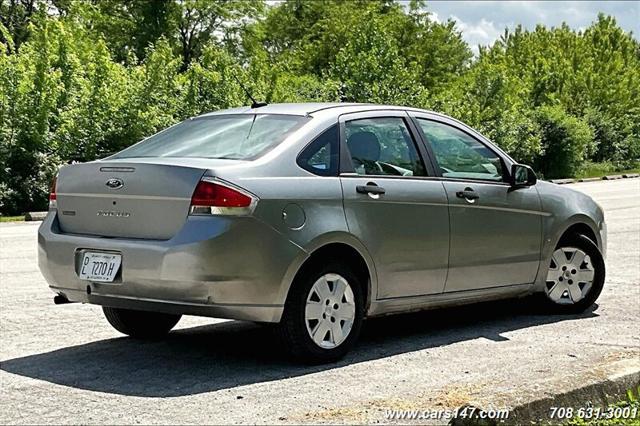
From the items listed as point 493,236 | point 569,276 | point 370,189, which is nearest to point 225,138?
point 370,189

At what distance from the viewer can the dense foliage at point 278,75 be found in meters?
23.9

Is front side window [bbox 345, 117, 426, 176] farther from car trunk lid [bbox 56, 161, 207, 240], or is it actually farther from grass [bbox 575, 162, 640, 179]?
grass [bbox 575, 162, 640, 179]

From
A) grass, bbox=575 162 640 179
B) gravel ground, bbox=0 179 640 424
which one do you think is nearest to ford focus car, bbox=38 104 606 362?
gravel ground, bbox=0 179 640 424

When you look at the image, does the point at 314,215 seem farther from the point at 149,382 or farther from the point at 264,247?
the point at 149,382

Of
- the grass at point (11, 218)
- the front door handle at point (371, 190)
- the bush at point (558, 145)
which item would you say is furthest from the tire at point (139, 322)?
the bush at point (558, 145)

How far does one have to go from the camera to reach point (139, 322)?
7348 millimetres

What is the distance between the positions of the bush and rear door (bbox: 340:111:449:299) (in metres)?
35.8

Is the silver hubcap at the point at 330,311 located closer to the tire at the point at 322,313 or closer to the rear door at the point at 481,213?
the tire at the point at 322,313

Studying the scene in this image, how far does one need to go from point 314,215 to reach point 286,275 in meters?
0.43

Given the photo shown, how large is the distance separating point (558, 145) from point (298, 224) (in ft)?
123

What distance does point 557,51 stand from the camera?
64.4m

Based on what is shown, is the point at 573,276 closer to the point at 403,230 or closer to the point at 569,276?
the point at 569,276

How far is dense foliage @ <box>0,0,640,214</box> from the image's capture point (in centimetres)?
2391

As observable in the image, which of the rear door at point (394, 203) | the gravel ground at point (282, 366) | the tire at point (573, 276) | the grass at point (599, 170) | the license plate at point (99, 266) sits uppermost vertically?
the rear door at point (394, 203)
